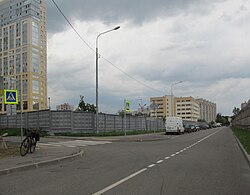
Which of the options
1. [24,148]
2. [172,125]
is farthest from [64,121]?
[24,148]

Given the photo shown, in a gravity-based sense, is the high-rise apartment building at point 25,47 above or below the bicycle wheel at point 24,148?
above

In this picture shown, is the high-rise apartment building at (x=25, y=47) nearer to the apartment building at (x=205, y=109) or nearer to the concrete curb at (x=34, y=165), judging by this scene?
the concrete curb at (x=34, y=165)

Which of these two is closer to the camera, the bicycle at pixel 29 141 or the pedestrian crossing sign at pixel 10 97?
the bicycle at pixel 29 141

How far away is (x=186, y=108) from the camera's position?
152000 millimetres

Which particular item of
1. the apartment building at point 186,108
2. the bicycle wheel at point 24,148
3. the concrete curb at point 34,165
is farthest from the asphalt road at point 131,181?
the apartment building at point 186,108

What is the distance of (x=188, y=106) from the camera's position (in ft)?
497

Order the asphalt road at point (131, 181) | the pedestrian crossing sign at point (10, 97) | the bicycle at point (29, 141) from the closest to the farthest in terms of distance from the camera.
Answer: the asphalt road at point (131, 181) → the bicycle at point (29, 141) → the pedestrian crossing sign at point (10, 97)

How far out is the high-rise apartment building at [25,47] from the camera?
3083 inches

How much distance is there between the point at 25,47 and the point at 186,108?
92191 millimetres

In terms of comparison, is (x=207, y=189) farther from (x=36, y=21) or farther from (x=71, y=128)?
(x=36, y=21)

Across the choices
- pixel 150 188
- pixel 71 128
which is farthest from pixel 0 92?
pixel 71 128

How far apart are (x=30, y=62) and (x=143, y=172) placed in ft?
270

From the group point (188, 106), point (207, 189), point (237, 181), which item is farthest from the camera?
point (188, 106)

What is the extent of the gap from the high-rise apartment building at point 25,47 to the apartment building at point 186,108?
78.2 meters
